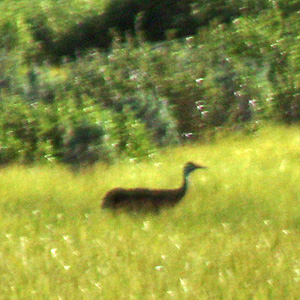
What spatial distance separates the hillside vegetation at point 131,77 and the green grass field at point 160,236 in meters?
1.14

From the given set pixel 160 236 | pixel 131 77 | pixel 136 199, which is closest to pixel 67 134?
pixel 131 77

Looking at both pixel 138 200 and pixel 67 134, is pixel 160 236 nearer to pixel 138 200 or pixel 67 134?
pixel 138 200

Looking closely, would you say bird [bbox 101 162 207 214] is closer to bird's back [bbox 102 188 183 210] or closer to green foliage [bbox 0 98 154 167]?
bird's back [bbox 102 188 183 210]

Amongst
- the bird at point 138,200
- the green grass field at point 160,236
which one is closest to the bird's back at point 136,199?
the bird at point 138,200

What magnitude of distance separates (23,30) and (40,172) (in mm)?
2882

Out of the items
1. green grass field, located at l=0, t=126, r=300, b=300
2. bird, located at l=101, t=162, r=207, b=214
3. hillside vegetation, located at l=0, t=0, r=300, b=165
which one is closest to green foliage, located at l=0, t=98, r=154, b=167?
hillside vegetation, located at l=0, t=0, r=300, b=165

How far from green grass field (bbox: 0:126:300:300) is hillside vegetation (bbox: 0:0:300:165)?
1.14m

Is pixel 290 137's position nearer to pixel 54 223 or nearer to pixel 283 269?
pixel 54 223

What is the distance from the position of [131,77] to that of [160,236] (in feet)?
17.6

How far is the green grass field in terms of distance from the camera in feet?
23.3

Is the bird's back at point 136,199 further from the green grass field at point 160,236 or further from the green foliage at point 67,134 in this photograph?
the green foliage at point 67,134

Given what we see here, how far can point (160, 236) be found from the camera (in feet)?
27.0

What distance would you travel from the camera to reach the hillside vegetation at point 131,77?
13.0 m

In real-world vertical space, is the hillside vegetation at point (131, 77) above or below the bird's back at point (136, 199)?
A: below
